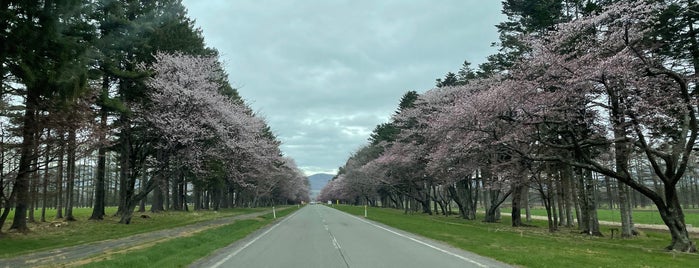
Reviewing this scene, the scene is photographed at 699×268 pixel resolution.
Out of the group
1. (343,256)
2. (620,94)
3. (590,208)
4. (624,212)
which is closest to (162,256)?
(343,256)

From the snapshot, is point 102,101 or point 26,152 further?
point 102,101

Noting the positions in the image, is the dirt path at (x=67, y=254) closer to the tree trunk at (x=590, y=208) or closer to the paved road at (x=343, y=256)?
the paved road at (x=343, y=256)

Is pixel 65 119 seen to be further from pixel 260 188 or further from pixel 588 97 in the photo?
pixel 260 188

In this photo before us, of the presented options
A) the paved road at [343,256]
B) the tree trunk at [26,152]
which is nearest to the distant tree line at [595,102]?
the paved road at [343,256]

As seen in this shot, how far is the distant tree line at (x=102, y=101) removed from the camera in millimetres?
15797

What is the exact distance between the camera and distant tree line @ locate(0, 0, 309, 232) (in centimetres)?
1580

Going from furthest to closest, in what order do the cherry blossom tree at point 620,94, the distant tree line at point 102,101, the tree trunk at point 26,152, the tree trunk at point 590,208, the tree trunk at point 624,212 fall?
the tree trunk at point 590,208, the tree trunk at point 624,212, the tree trunk at point 26,152, the cherry blossom tree at point 620,94, the distant tree line at point 102,101

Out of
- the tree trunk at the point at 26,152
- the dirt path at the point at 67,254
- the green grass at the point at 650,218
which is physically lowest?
the green grass at the point at 650,218

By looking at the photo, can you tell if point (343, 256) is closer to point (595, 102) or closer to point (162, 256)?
point (162, 256)

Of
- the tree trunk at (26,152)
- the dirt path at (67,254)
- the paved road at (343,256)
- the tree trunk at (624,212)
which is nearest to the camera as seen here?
the paved road at (343,256)

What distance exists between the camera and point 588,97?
67.1 feet

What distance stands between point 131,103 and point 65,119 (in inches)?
455

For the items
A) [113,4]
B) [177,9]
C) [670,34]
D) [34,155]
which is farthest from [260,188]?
[670,34]

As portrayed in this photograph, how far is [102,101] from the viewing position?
80.8 feet
